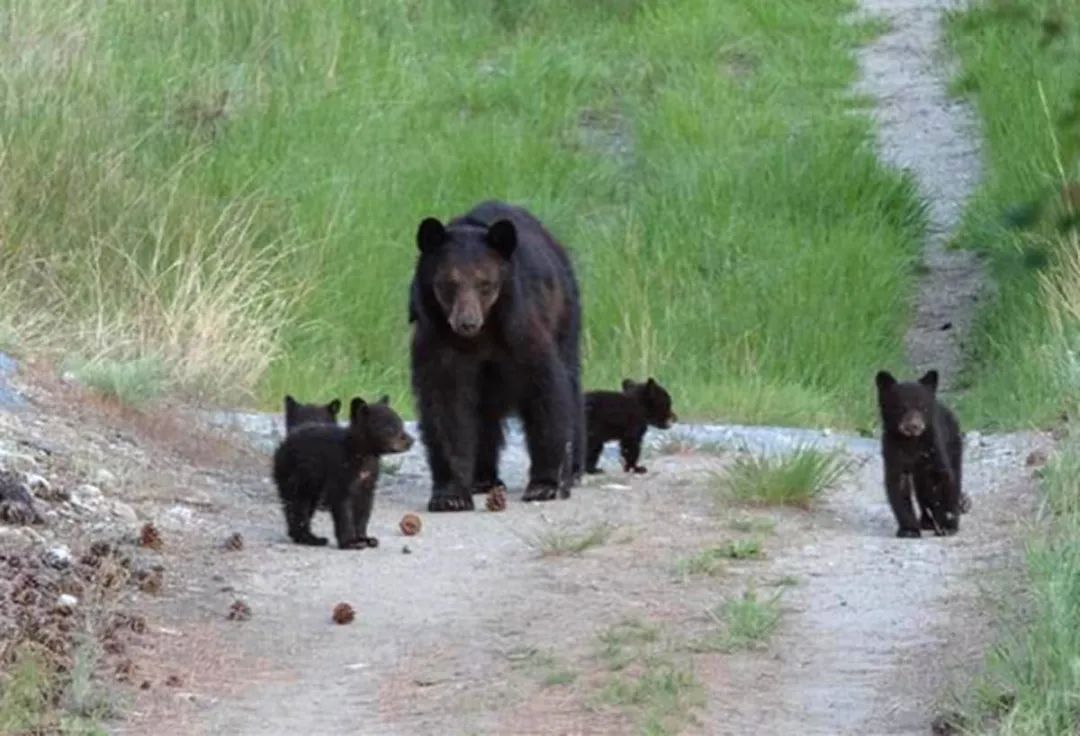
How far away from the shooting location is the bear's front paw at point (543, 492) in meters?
11.6

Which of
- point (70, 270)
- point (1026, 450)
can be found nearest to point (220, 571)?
point (1026, 450)

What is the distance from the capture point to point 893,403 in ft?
35.8

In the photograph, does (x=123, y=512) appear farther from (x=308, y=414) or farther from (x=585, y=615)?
(x=585, y=615)

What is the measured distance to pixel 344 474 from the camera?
10125mm

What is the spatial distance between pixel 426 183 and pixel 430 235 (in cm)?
981

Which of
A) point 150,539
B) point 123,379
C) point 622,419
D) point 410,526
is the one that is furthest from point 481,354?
point 123,379

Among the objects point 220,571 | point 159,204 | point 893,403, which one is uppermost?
point 159,204

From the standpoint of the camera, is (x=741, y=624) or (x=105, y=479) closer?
(x=741, y=624)

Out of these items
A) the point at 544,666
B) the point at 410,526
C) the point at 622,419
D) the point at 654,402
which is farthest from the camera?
Result: the point at 654,402

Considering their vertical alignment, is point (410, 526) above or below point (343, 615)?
above

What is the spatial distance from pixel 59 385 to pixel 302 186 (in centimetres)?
705

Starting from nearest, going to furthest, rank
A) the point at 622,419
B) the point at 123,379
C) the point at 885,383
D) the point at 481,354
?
the point at 885,383, the point at 481,354, the point at 622,419, the point at 123,379

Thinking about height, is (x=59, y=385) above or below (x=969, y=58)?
below

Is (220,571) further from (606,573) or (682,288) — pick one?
(682,288)
